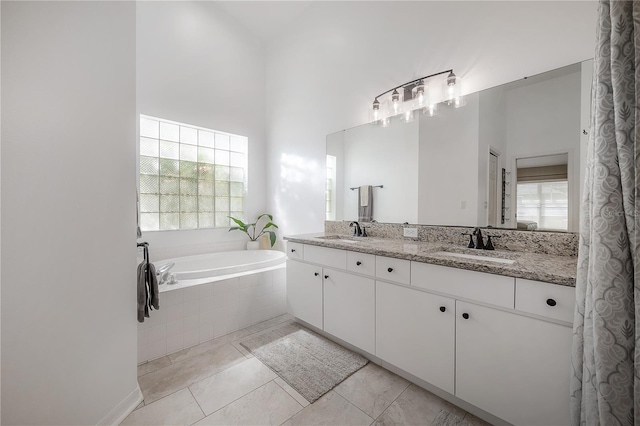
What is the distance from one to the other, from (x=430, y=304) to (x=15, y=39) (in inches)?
87.3

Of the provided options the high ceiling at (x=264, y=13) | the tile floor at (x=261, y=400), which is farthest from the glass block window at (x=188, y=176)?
the tile floor at (x=261, y=400)

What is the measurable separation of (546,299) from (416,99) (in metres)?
1.73

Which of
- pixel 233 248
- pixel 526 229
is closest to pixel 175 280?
pixel 233 248

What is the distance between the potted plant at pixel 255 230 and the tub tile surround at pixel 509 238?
164 cm

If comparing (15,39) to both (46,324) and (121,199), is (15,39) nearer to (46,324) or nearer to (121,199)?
(121,199)

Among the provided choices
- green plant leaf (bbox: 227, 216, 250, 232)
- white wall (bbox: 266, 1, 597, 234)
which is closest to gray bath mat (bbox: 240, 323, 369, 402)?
white wall (bbox: 266, 1, 597, 234)

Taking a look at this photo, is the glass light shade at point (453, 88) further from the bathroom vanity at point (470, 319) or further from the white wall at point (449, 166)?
the bathroom vanity at point (470, 319)

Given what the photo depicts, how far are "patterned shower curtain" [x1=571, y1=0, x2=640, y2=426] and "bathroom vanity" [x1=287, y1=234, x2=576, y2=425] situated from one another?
0.26m

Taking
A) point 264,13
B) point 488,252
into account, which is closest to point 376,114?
point 488,252

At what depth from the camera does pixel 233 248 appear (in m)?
3.43

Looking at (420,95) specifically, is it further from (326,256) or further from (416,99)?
(326,256)

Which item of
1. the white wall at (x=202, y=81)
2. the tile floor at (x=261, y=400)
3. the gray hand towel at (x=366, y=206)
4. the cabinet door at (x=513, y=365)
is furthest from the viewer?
the white wall at (x=202, y=81)

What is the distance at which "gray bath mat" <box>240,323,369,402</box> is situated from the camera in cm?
164

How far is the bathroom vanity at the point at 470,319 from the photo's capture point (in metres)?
1.09
